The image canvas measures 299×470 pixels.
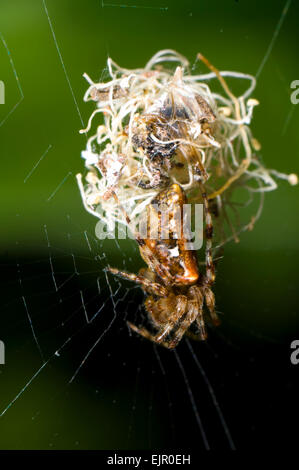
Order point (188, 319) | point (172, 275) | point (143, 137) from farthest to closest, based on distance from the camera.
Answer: point (188, 319), point (172, 275), point (143, 137)

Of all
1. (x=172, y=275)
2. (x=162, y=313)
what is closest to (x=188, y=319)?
(x=162, y=313)

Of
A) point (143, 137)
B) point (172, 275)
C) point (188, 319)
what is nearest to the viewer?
point (143, 137)

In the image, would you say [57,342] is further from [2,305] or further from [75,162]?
[75,162]

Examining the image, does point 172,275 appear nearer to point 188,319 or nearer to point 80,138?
point 188,319

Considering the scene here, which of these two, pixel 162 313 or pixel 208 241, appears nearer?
pixel 208 241

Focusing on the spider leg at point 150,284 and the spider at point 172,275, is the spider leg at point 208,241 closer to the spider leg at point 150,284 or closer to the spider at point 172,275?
the spider at point 172,275

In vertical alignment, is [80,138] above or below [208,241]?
above

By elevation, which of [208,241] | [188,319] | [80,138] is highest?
[80,138]

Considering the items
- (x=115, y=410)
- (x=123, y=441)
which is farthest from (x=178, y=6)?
(x=123, y=441)
